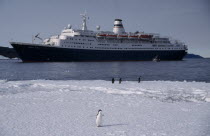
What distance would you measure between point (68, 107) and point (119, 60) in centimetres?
5793

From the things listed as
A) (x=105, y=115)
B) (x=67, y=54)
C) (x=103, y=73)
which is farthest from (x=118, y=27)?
(x=105, y=115)

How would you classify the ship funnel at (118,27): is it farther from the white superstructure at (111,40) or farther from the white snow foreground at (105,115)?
the white snow foreground at (105,115)

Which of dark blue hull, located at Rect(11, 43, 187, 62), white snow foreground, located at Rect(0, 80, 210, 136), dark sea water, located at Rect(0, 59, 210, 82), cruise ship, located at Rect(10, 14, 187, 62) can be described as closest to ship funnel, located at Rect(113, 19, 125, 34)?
cruise ship, located at Rect(10, 14, 187, 62)

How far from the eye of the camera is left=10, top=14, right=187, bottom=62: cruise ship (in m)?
58.0

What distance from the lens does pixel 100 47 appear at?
64.5 metres

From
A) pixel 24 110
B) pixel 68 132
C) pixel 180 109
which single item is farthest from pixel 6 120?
pixel 180 109

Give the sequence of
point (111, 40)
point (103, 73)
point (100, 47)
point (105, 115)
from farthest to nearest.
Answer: point (111, 40) < point (100, 47) < point (103, 73) < point (105, 115)

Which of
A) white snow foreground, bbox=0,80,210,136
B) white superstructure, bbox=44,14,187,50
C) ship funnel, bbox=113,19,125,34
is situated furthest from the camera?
ship funnel, bbox=113,19,125,34

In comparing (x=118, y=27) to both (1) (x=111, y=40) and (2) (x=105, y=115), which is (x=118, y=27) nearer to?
(1) (x=111, y=40)

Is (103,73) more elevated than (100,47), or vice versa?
(100,47)

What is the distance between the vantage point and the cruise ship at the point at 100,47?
58031mm

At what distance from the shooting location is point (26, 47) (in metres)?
56.2

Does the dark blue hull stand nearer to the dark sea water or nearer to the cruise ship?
the cruise ship

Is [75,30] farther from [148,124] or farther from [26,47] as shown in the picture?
[148,124]
